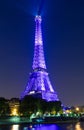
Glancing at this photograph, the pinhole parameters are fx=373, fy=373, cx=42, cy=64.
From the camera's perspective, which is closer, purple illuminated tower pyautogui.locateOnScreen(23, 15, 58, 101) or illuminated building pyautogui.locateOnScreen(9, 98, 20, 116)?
illuminated building pyautogui.locateOnScreen(9, 98, 20, 116)

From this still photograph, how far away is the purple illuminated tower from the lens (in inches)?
4675

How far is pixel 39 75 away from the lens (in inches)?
4739

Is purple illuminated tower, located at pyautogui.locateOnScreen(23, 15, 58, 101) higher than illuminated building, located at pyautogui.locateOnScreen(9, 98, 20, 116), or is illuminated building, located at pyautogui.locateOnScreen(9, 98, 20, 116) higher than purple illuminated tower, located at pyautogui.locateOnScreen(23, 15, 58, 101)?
purple illuminated tower, located at pyautogui.locateOnScreen(23, 15, 58, 101)

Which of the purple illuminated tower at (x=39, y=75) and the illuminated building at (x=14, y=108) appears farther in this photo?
the purple illuminated tower at (x=39, y=75)

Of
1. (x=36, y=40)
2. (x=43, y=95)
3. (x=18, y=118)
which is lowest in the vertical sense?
(x=18, y=118)

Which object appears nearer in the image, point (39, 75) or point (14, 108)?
point (14, 108)

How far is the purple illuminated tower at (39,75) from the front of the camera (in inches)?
4675

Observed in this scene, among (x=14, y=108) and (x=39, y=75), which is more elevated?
(x=39, y=75)

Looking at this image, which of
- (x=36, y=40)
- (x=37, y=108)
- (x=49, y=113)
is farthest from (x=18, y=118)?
(x=36, y=40)

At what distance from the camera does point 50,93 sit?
11988 cm

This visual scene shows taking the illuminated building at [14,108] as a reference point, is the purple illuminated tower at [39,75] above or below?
above

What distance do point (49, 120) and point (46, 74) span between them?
3598 cm

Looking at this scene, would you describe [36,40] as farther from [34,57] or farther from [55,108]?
[55,108]

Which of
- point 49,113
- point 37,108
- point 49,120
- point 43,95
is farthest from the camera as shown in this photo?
point 43,95
